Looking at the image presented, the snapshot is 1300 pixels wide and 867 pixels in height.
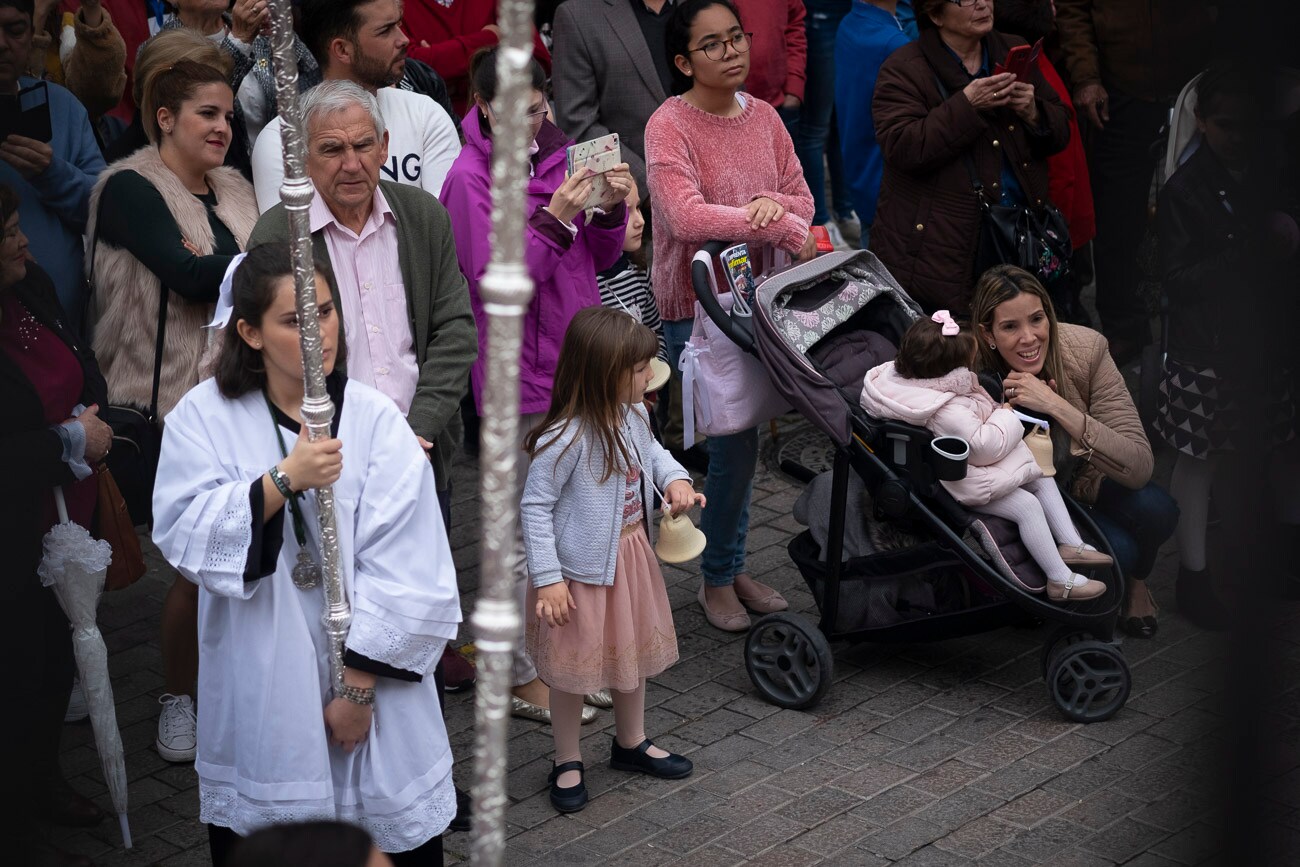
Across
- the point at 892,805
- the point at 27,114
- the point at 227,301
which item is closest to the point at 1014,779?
the point at 892,805

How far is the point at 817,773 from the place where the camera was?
4.39 m

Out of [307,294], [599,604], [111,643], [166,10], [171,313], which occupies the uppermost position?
[166,10]

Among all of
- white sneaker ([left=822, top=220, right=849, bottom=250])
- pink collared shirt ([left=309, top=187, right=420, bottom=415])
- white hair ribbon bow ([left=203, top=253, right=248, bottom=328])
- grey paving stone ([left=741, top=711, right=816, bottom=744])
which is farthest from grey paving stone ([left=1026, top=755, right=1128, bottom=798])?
white sneaker ([left=822, top=220, right=849, bottom=250])

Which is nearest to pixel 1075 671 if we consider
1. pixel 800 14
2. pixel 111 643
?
pixel 111 643

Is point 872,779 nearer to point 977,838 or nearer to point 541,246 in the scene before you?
point 977,838

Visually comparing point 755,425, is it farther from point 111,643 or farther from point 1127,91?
point 1127,91

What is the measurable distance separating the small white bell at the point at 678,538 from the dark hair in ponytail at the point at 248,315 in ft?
4.59

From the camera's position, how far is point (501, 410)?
66.2 inches

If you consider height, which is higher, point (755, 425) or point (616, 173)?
point (616, 173)

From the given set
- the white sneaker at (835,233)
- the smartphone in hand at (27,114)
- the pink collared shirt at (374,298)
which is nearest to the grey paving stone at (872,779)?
the pink collared shirt at (374,298)

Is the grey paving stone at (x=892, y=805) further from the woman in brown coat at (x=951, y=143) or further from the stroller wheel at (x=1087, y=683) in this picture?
the woman in brown coat at (x=951, y=143)

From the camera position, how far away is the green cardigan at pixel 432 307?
409cm

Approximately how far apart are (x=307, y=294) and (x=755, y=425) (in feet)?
8.85

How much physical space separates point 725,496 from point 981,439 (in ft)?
3.44
